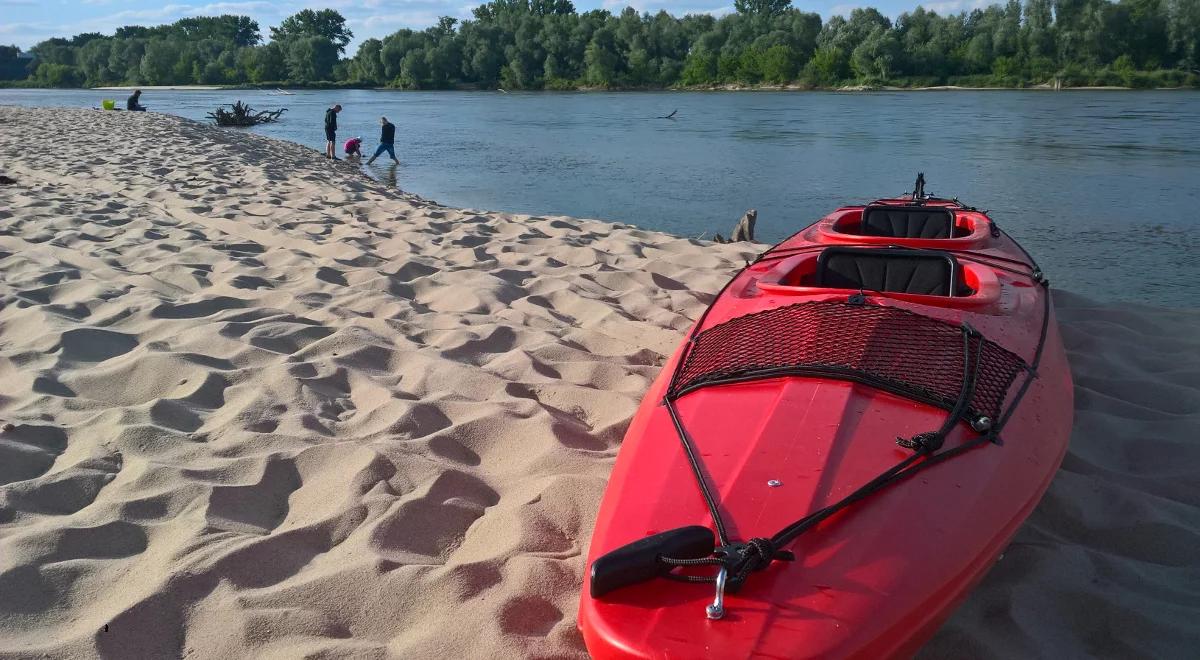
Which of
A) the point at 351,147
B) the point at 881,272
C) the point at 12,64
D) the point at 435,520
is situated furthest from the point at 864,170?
the point at 12,64

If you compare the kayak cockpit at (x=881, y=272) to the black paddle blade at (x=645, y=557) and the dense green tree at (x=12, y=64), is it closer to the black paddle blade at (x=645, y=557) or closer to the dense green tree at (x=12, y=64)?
the black paddle blade at (x=645, y=557)

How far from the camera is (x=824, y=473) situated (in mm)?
2129

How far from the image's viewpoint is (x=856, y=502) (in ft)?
6.73

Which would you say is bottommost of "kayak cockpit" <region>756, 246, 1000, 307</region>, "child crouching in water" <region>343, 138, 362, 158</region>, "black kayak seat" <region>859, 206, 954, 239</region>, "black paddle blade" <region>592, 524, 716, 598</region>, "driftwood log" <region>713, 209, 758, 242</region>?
"black paddle blade" <region>592, 524, 716, 598</region>

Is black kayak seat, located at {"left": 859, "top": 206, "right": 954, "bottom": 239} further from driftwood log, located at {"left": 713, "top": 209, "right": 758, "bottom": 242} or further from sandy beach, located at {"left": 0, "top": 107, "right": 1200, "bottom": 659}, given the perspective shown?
driftwood log, located at {"left": 713, "top": 209, "right": 758, "bottom": 242}

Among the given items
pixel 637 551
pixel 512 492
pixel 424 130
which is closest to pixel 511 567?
pixel 512 492

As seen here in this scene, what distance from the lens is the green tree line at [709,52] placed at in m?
43.7

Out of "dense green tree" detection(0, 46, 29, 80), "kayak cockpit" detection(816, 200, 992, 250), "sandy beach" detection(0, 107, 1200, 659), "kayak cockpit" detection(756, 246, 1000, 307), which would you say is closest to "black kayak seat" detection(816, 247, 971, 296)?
"kayak cockpit" detection(756, 246, 1000, 307)

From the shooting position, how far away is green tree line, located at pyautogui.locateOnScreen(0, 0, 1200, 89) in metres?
43.7

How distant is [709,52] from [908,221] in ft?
194

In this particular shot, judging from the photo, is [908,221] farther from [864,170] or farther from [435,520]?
[864,170]

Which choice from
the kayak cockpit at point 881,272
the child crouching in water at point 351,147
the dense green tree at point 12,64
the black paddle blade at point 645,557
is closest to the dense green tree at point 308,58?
the dense green tree at point 12,64

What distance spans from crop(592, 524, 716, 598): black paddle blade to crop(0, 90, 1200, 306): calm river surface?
6761mm

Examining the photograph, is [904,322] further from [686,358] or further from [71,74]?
[71,74]
